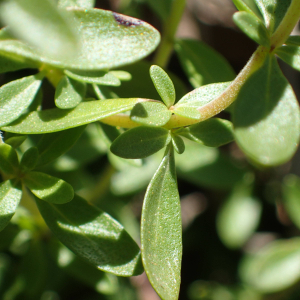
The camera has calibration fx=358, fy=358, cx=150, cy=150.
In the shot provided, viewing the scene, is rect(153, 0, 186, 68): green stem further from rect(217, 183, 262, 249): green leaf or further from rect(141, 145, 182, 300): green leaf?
rect(217, 183, 262, 249): green leaf

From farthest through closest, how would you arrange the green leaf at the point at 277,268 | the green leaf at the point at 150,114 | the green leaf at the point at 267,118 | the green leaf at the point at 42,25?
the green leaf at the point at 277,268, the green leaf at the point at 150,114, the green leaf at the point at 267,118, the green leaf at the point at 42,25

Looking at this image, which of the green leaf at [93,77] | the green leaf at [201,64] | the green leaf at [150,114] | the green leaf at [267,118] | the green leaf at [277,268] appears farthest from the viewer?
the green leaf at [277,268]

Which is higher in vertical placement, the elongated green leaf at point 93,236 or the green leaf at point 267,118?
the green leaf at point 267,118

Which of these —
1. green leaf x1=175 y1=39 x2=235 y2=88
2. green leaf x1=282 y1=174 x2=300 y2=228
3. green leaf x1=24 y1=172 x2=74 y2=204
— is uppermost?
green leaf x1=175 y1=39 x2=235 y2=88

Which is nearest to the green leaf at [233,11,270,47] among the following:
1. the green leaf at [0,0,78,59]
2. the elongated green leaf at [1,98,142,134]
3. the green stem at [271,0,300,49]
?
the green stem at [271,0,300,49]

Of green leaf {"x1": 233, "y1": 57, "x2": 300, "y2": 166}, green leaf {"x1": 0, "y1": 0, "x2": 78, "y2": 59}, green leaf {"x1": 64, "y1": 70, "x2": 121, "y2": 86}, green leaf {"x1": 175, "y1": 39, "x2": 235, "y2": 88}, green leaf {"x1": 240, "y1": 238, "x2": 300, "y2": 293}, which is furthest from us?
green leaf {"x1": 240, "y1": 238, "x2": 300, "y2": 293}

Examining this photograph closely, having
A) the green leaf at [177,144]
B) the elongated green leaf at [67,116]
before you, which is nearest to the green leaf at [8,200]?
the elongated green leaf at [67,116]

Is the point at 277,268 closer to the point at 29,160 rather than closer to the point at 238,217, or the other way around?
the point at 238,217

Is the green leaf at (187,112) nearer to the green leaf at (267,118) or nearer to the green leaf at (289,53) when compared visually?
the green leaf at (267,118)
